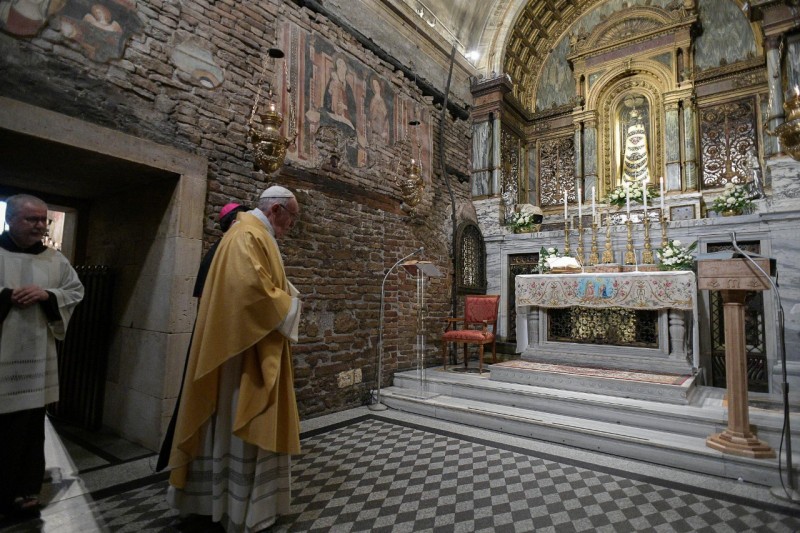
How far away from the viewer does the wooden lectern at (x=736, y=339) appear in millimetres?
3326

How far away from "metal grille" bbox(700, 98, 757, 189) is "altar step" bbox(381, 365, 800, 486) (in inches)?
182

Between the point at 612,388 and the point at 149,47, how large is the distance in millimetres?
5755

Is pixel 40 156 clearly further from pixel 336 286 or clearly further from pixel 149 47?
pixel 336 286

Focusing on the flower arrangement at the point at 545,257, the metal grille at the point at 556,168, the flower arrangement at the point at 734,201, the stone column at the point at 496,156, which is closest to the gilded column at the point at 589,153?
the metal grille at the point at 556,168

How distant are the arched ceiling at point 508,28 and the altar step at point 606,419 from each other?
6.41 metres

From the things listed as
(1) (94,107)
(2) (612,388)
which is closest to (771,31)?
(2) (612,388)

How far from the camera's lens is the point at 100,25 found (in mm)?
3551

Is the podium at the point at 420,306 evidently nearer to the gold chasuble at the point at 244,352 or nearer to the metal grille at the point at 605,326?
the metal grille at the point at 605,326

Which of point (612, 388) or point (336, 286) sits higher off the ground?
point (336, 286)

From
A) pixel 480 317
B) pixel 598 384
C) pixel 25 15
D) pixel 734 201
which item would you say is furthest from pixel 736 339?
pixel 25 15

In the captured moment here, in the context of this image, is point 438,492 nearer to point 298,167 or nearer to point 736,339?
point 736,339

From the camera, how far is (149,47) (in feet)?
12.6

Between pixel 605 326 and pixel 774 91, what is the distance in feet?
15.0

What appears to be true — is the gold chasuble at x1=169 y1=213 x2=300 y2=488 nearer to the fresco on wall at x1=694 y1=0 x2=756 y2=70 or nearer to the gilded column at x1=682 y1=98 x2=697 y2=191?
the gilded column at x1=682 y1=98 x2=697 y2=191
